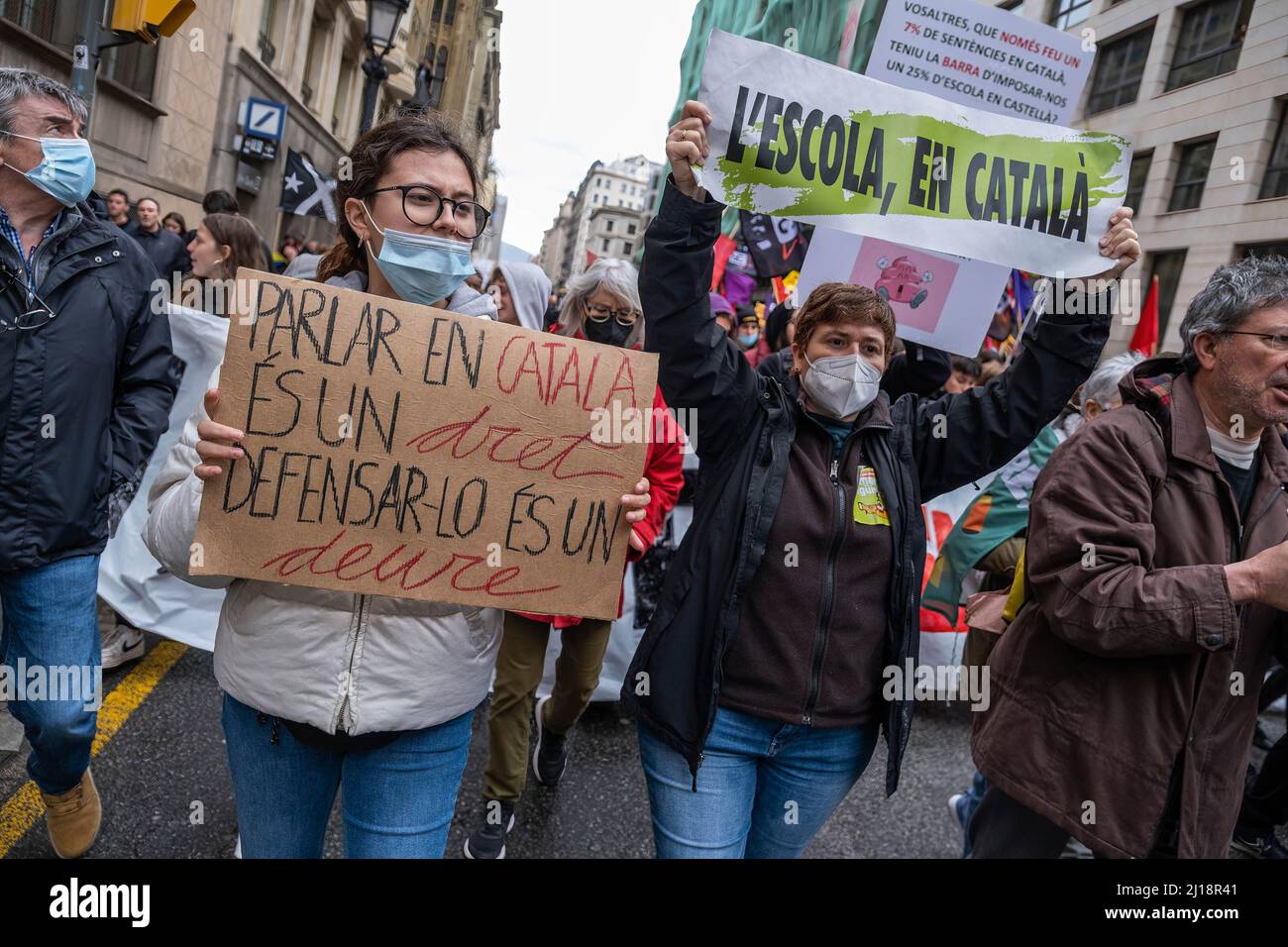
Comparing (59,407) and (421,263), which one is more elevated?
(421,263)

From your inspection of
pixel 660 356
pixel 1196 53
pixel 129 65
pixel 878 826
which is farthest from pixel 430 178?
pixel 1196 53

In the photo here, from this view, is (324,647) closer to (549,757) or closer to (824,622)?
(824,622)

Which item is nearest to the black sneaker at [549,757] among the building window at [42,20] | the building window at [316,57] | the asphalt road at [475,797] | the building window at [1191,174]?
the asphalt road at [475,797]

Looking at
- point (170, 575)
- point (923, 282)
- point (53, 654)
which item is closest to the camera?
point (53, 654)

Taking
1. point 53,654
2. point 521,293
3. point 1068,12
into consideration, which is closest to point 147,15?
point 521,293

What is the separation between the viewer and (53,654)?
2.34m

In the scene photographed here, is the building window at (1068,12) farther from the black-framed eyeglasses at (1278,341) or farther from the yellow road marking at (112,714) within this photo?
the yellow road marking at (112,714)

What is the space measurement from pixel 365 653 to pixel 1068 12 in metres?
27.6

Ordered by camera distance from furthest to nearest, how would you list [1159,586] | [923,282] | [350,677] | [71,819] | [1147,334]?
[1147,334] → [923,282] → [71,819] → [1159,586] → [350,677]

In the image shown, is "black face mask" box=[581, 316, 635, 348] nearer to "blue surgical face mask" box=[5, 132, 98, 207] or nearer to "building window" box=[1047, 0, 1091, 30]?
"blue surgical face mask" box=[5, 132, 98, 207]

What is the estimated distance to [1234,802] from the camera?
215 centimetres

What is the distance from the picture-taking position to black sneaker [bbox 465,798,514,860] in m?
2.92

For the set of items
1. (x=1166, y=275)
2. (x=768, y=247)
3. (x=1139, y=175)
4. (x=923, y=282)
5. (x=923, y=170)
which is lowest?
(x=923, y=282)
